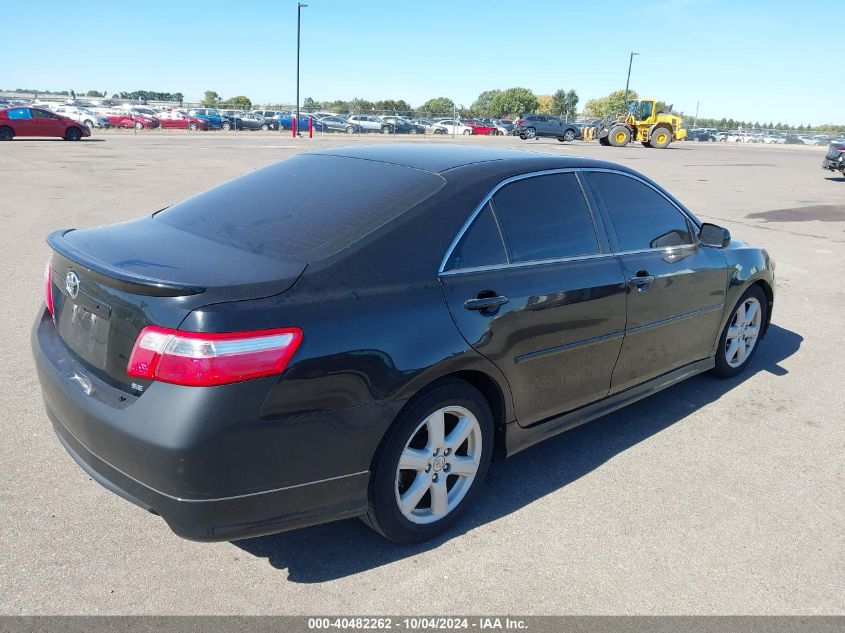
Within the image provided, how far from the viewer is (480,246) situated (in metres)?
3.07

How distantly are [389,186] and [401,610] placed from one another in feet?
5.93

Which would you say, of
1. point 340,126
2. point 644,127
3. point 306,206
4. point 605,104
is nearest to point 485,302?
point 306,206

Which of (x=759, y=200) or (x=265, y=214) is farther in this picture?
(x=759, y=200)

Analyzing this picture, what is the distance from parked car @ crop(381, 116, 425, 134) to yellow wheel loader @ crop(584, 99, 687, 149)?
20332 millimetres

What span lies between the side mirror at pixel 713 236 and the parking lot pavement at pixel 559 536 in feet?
3.52

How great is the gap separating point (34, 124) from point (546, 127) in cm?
3067

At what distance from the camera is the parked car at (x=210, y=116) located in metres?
51.1

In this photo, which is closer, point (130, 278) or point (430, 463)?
point (130, 278)

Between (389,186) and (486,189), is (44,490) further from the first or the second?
(486,189)

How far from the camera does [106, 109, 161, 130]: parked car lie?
4775 centimetres

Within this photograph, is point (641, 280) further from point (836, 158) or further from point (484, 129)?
point (484, 129)

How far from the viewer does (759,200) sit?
15.8 m

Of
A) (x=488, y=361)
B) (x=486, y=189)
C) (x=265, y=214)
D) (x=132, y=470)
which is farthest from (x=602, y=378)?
(x=132, y=470)

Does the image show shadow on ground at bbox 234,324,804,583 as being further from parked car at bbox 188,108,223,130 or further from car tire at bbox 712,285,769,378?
parked car at bbox 188,108,223,130
